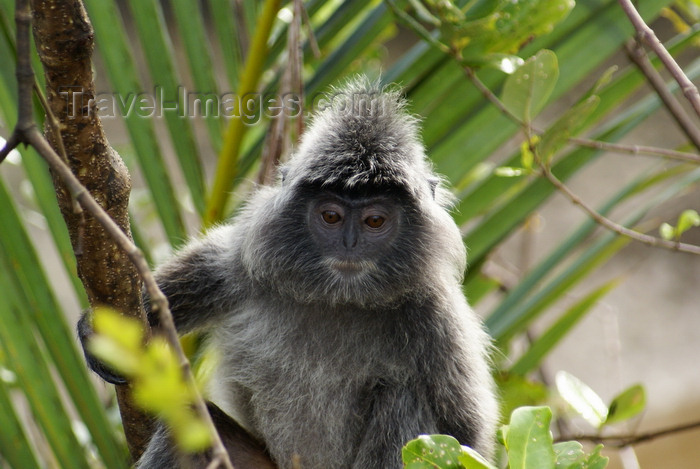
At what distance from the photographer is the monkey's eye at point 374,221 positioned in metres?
2.59

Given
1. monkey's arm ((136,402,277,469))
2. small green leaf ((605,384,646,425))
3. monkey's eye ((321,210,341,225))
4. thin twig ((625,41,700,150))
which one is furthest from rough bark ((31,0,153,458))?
thin twig ((625,41,700,150))

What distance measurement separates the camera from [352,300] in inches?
104

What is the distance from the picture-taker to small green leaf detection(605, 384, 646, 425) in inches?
99.3

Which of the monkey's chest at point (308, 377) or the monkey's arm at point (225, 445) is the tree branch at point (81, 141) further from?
the monkey's chest at point (308, 377)

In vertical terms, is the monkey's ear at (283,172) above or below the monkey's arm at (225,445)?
above

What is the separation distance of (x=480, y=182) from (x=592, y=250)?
0.51 meters

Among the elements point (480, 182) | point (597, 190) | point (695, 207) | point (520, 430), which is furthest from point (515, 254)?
point (520, 430)

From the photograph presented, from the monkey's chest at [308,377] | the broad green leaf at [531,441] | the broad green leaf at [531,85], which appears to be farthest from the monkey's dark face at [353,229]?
the broad green leaf at [531,441]

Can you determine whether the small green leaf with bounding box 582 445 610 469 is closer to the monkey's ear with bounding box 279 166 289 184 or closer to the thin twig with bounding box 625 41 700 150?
the monkey's ear with bounding box 279 166 289 184

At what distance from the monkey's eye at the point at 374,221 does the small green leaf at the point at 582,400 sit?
0.77 m

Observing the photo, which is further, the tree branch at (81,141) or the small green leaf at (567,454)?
the small green leaf at (567,454)

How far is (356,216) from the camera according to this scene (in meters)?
2.57

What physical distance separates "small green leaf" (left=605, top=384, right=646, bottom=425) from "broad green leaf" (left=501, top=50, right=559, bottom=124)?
3.12ft

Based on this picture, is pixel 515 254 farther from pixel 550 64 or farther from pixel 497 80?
pixel 550 64
